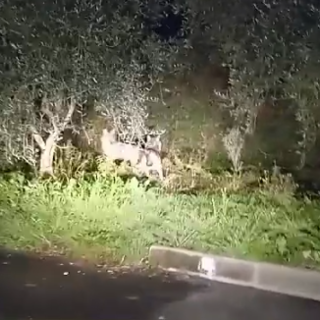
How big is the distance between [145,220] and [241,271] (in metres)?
0.39

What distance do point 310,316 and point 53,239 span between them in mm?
983

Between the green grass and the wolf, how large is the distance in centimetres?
7

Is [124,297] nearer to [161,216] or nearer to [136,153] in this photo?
[161,216]

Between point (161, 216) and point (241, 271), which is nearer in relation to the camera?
point (241, 271)

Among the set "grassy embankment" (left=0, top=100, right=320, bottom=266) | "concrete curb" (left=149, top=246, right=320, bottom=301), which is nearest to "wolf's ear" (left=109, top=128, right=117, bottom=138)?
"grassy embankment" (left=0, top=100, right=320, bottom=266)

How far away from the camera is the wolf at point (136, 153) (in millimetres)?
2592

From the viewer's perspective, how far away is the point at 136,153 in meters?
2.61

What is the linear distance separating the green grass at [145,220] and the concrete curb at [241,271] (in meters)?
0.03

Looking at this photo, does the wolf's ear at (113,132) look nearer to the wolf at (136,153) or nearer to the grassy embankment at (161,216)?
the wolf at (136,153)

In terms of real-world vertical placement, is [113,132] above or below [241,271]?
above

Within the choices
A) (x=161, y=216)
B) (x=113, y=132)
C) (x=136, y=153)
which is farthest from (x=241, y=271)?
(x=113, y=132)

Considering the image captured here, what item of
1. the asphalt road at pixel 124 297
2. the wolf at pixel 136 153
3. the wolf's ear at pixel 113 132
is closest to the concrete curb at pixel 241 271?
the asphalt road at pixel 124 297

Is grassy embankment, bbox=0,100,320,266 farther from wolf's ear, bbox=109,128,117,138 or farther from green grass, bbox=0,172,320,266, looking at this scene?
wolf's ear, bbox=109,128,117,138

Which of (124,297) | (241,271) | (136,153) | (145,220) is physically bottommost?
(124,297)
